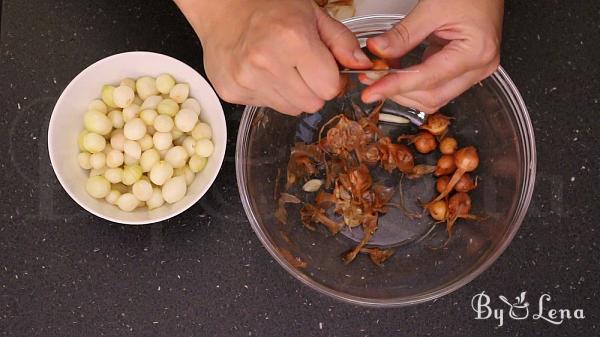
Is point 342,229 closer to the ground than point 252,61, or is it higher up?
closer to the ground

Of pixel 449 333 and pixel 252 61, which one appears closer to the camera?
pixel 252 61

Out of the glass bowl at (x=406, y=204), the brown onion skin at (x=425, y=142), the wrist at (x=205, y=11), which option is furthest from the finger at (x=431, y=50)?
the wrist at (x=205, y=11)

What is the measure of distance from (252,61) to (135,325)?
54cm

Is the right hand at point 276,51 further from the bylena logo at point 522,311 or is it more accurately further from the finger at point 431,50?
the bylena logo at point 522,311

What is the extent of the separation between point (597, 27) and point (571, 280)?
1.49 feet

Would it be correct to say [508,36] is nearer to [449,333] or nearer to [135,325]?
[449,333]

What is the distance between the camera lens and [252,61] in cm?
79

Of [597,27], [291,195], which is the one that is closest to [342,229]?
[291,195]

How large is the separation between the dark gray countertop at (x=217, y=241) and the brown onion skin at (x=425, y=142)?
0.20 meters

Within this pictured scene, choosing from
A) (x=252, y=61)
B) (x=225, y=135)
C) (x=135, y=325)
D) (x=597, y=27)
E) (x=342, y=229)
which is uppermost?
(x=252, y=61)

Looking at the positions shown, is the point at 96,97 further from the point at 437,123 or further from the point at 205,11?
the point at 437,123

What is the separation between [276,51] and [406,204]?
430 millimetres

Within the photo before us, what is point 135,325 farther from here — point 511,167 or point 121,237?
point 511,167

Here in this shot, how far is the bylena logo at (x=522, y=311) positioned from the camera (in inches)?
42.3
